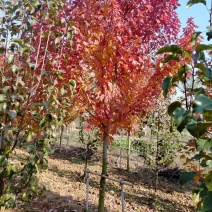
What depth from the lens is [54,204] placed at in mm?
6145

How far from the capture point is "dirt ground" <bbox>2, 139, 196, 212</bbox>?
6188mm

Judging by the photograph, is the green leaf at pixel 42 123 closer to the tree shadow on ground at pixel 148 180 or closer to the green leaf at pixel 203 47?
the green leaf at pixel 203 47

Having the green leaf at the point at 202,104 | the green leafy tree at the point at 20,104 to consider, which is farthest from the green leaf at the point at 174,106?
the green leafy tree at the point at 20,104

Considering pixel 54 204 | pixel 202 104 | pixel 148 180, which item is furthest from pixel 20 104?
pixel 148 180

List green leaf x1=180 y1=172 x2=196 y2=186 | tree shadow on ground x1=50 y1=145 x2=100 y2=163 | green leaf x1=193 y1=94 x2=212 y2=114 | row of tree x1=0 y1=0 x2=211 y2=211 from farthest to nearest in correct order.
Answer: tree shadow on ground x1=50 y1=145 x2=100 y2=163 → row of tree x1=0 y1=0 x2=211 y2=211 → green leaf x1=180 y1=172 x2=196 y2=186 → green leaf x1=193 y1=94 x2=212 y2=114

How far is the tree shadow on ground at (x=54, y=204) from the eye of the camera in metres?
5.71

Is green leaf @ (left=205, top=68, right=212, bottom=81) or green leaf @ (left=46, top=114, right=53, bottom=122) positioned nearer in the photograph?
green leaf @ (left=205, top=68, right=212, bottom=81)

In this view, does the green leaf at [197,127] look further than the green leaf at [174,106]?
No

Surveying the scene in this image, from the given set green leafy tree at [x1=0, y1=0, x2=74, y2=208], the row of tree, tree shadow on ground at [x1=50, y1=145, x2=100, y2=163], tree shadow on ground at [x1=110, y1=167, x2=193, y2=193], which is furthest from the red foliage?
tree shadow on ground at [x1=50, y1=145, x2=100, y2=163]

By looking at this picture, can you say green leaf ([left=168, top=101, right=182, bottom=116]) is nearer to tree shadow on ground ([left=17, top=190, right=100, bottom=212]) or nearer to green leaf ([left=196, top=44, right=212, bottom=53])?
green leaf ([left=196, top=44, right=212, bottom=53])

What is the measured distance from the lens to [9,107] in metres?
2.52

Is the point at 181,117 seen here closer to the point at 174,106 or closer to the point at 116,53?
the point at 174,106

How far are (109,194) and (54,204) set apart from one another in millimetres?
2458

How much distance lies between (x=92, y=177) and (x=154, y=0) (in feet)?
25.7
